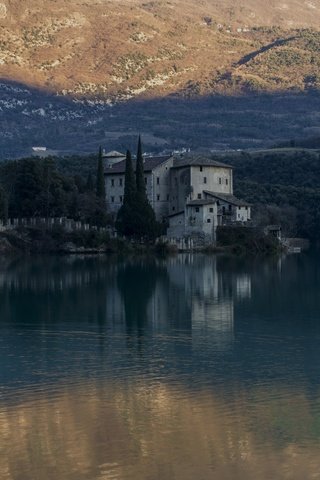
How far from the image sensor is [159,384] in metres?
29.0

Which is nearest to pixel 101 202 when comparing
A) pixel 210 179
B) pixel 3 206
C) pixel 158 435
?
pixel 3 206

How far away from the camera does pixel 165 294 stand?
168ft

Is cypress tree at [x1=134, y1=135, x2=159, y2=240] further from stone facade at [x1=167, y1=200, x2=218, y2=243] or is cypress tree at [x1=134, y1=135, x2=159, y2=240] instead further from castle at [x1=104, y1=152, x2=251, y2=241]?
castle at [x1=104, y1=152, x2=251, y2=241]

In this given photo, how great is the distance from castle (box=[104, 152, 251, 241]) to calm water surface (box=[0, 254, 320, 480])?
32966mm

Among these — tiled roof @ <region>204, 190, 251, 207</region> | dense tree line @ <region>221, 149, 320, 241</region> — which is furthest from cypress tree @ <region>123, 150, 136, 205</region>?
dense tree line @ <region>221, 149, 320, 241</region>

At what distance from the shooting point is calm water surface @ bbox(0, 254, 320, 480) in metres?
22.4

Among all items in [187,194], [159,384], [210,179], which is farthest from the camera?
[210,179]

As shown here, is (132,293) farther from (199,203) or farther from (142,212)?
(199,203)

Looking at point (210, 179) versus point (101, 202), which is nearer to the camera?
point (101, 202)

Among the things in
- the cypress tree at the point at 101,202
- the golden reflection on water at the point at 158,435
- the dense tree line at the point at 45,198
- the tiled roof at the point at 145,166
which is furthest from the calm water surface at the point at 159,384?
the tiled roof at the point at 145,166

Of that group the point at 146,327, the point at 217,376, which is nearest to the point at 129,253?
the point at 146,327

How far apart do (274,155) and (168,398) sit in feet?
347

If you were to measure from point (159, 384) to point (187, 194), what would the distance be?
5936 centimetres

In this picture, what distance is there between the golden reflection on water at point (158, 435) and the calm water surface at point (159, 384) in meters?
0.02
